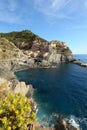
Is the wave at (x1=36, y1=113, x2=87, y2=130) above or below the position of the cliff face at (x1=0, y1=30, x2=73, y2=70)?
below

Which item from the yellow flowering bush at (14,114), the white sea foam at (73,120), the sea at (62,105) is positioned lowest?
the white sea foam at (73,120)

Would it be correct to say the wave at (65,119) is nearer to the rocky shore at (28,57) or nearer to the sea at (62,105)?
the sea at (62,105)

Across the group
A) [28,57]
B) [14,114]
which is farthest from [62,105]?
[28,57]

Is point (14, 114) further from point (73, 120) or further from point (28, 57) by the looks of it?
point (28, 57)

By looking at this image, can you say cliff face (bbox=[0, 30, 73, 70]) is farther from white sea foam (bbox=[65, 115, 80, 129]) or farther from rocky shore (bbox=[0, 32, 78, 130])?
white sea foam (bbox=[65, 115, 80, 129])

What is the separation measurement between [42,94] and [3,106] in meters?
45.4

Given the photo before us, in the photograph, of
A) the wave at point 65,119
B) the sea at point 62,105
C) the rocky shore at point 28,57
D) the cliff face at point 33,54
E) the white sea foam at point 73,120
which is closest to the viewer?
the wave at point 65,119

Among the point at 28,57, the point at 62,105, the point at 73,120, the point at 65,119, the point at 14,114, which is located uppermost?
the point at 28,57

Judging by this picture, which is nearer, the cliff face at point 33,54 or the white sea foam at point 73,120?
the white sea foam at point 73,120

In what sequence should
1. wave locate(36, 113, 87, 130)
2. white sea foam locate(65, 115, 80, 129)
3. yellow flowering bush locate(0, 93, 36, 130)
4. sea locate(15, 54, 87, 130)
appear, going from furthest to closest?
1. sea locate(15, 54, 87, 130)
2. white sea foam locate(65, 115, 80, 129)
3. wave locate(36, 113, 87, 130)
4. yellow flowering bush locate(0, 93, 36, 130)

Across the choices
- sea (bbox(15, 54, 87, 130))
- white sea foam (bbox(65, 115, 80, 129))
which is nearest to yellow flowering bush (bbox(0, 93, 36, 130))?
sea (bbox(15, 54, 87, 130))

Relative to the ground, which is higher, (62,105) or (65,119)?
(62,105)

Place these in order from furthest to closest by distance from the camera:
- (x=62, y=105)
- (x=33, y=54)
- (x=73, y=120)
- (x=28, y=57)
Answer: (x=33, y=54) → (x=28, y=57) → (x=62, y=105) → (x=73, y=120)

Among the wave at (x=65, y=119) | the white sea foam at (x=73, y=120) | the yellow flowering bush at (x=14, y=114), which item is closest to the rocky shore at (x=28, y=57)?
the wave at (x=65, y=119)
